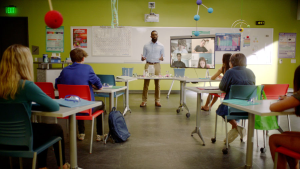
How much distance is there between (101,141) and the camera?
9.42ft

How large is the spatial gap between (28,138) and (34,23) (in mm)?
6983

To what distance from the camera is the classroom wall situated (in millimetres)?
7105

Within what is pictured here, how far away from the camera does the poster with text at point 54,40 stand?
7.17 m

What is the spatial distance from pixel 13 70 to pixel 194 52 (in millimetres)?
4325

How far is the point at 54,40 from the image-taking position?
23.7ft

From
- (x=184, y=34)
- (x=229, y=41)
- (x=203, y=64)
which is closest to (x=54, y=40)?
(x=184, y=34)

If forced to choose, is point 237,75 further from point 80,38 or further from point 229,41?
point 80,38

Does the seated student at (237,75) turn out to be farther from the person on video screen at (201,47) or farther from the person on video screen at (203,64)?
Answer: the person on video screen at (201,47)

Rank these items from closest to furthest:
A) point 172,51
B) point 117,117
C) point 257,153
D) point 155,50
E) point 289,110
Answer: point 289,110, point 257,153, point 117,117, point 155,50, point 172,51

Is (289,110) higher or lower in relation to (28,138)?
higher

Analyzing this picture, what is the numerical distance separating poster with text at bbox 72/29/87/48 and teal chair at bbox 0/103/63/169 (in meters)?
6.14

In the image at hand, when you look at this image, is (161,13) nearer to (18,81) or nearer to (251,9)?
(251,9)

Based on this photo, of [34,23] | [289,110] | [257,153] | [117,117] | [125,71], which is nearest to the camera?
[289,110]

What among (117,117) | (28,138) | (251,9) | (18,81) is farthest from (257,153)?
(251,9)
